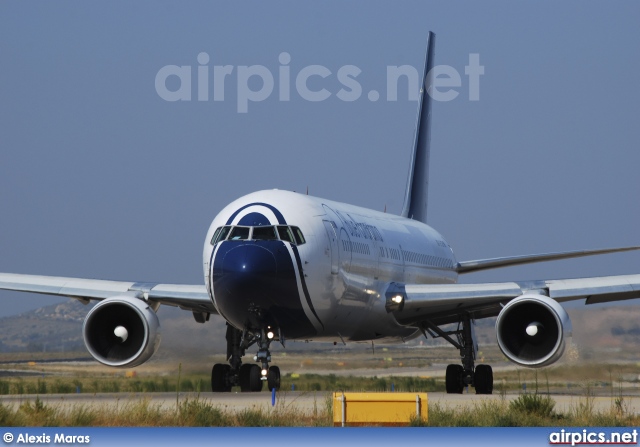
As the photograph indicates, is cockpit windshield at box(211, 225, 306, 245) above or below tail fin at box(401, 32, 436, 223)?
below

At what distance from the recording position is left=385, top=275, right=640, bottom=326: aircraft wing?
2488 centimetres

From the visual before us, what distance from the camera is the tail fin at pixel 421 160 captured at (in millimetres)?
37344

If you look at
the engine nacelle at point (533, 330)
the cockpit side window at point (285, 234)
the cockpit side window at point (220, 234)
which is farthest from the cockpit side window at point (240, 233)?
the engine nacelle at point (533, 330)

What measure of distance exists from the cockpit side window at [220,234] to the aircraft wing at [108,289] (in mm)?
2001

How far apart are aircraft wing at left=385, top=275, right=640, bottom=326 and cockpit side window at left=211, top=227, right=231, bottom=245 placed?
5087mm

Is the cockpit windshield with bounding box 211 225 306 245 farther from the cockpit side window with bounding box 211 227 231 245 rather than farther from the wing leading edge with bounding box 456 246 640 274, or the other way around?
the wing leading edge with bounding box 456 246 640 274

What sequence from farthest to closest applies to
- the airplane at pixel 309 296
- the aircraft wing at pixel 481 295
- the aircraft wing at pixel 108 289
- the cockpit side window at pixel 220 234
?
the aircraft wing at pixel 108 289
the aircraft wing at pixel 481 295
the cockpit side window at pixel 220 234
the airplane at pixel 309 296

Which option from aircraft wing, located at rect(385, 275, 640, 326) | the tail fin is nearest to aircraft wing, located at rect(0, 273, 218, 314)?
aircraft wing, located at rect(385, 275, 640, 326)

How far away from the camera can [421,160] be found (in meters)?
38.9

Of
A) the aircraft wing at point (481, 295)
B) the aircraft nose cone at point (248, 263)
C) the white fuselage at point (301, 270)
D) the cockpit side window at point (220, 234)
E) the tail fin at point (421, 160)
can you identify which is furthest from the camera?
the tail fin at point (421, 160)

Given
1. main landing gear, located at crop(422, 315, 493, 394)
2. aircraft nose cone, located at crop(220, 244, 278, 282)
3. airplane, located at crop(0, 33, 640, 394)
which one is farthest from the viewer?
main landing gear, located at crop(422, 315, 493, 394)

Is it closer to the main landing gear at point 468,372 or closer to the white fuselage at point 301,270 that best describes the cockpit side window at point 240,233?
the white fuselage at point 301,270

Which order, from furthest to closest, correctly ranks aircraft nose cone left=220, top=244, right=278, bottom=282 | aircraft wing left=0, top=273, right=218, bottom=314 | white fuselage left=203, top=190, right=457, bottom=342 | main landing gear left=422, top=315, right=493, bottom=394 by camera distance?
main landing gear left=422, top=315, right=493, bottom=394
aircraft wing left=0, top=273, right=218, bottom=314
white fuselage left=203, top=190, right=457, bottom=342
aircraft nose cone left=220, top=244, right=278, bottom=282

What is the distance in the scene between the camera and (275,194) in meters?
24.5
